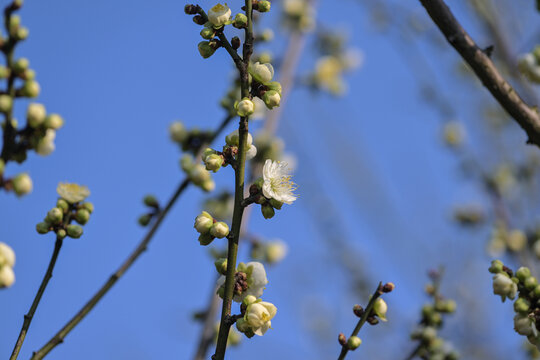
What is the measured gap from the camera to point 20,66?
156cm

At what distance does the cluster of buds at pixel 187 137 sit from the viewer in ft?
9.24

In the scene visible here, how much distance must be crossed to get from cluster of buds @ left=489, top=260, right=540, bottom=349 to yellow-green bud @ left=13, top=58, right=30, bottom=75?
1484 millimetres

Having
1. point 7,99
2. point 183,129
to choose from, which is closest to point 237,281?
point 7,99

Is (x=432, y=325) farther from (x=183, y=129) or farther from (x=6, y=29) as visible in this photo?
(x=6, y=29)

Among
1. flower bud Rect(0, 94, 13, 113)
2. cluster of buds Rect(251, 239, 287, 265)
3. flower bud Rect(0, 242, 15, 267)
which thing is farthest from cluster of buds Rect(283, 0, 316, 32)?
flower bud Rect(0, 242, 15, 267)

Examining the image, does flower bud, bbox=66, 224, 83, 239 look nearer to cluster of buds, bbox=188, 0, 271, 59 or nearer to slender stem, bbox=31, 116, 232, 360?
slender stem, bbox=31, 116, 232, 360

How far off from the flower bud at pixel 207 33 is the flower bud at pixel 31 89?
0.47 m

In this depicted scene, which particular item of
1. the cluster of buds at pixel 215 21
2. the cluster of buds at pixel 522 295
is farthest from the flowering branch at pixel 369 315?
the cluster of buds at pixel 215 21

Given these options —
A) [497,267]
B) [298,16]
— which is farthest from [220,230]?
[298,16]

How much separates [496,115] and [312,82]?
113 inches

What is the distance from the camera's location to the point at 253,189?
1.64 m

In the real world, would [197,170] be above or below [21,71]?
above

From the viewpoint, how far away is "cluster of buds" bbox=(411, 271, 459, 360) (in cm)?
239

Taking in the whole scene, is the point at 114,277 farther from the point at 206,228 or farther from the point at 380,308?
the point at 380,308
